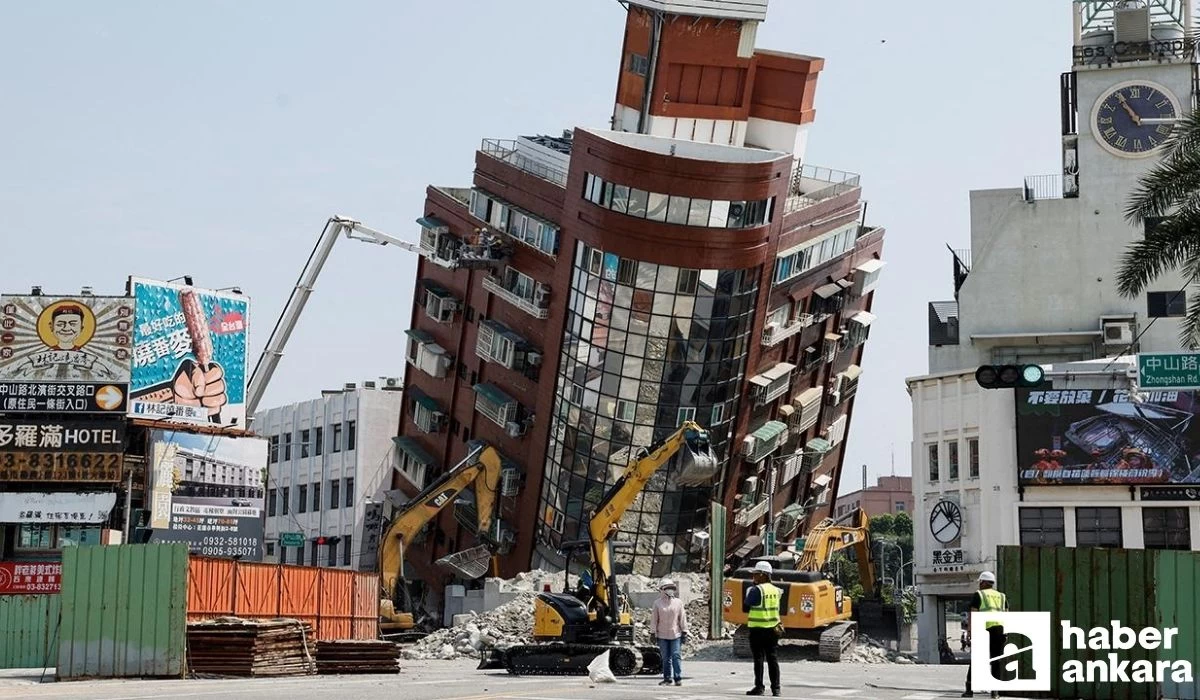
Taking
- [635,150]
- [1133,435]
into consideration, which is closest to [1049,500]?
[1133,435]

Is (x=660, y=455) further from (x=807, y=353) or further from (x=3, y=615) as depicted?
(x=807, y=353)

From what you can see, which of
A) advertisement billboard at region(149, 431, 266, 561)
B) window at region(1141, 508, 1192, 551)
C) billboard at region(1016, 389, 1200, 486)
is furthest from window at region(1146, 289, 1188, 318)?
advertisement billboard at region(149, 431, 266, 561)

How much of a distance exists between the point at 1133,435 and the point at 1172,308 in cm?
1939

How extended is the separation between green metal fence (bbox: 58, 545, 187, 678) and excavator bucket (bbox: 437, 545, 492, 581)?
42544mm

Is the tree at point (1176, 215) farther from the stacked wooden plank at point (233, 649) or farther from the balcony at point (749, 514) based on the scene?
the balcony at point (749, 514)

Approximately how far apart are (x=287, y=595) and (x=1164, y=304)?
54.2 metres

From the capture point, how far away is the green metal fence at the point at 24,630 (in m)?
53.8

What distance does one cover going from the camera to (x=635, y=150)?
6844cm

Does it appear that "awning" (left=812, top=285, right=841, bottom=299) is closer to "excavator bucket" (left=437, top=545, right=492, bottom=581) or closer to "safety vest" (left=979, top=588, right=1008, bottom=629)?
"excavator bucket" (left=437, top=545, right=492, bottom=581)

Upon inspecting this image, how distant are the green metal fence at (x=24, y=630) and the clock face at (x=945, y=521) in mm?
35675

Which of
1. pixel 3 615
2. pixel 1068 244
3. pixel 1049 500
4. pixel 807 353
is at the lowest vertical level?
pixel 3 615

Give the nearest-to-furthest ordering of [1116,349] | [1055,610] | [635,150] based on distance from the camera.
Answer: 1. [1055,610]
2. [635,150]
3. [1116,349]

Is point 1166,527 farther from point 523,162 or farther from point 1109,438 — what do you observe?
point 523,162

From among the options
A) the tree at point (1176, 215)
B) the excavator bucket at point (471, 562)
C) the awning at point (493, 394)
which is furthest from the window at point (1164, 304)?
the tree at point (1176, 215)
